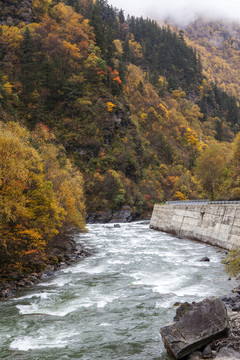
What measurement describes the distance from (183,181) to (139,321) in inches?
2844

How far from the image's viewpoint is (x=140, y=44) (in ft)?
473

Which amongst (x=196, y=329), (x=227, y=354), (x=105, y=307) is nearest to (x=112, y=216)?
(x=105, y=307)

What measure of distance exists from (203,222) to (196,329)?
26.0m

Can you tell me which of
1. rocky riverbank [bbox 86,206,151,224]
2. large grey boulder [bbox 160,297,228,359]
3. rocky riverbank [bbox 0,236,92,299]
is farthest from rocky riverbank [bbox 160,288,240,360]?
rocky riverbank [bbox 86,206,151,224]

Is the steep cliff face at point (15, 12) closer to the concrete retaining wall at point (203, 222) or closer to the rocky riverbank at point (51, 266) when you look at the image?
the concrete retaining wall at point (203, 222)

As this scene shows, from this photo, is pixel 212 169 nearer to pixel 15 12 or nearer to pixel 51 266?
pixel 51 266

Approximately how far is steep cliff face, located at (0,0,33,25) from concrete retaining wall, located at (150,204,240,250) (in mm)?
59226

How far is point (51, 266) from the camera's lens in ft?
67.4

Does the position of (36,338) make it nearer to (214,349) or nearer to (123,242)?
(214,349)

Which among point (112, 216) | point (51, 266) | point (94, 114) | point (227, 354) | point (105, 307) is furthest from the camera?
point (94, 114)

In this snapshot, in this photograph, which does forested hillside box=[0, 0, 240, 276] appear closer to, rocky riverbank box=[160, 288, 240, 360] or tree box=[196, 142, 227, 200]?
tree box=[196, 142, 227, 200]

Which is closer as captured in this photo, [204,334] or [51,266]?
[204,334]

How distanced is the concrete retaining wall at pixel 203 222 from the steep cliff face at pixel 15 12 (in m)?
59.2

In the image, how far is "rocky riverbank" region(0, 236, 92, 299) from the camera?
16.1 metres
